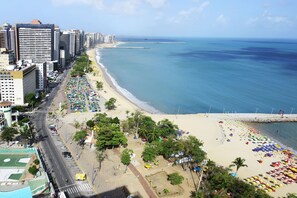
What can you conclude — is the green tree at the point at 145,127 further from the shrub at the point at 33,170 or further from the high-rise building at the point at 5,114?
the high-rise building at the point at 5,114

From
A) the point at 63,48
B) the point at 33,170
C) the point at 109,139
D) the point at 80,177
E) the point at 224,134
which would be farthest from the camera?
the point at 63,48

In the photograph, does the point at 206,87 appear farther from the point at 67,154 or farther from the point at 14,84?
the point at 67,154

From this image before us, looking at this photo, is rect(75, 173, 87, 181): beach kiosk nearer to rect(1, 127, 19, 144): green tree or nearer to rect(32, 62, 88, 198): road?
rect(32, 62, 88, 198): road

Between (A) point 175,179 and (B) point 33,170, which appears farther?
(A) point 175,179

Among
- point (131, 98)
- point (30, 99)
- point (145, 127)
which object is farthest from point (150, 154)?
point (131, 98)

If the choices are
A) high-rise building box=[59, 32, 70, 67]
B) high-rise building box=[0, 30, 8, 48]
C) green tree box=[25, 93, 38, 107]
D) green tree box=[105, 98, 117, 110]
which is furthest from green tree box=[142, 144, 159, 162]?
high-rise building box=[59, 32, 70, 67]

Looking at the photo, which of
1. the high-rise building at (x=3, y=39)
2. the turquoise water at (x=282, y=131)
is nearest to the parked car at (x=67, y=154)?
the turquoise water at (x=282, y=131)

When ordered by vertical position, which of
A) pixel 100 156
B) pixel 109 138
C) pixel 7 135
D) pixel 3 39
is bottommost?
pixel 100 156
